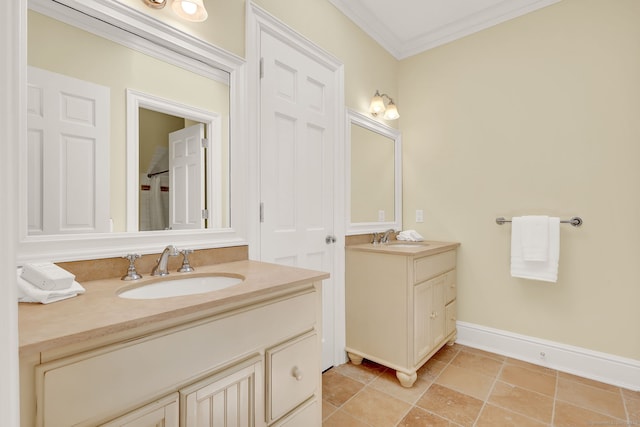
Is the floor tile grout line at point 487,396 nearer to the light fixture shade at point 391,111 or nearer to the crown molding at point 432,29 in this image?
the light fixture shade at point 391,111

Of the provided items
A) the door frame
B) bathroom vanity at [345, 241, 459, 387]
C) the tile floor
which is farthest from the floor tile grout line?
the door frame

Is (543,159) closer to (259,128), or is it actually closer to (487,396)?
(487,396)

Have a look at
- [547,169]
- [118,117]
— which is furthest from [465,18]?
[118,117]

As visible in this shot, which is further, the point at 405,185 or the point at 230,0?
the point at 405,185

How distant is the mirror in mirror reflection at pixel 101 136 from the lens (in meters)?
1.01

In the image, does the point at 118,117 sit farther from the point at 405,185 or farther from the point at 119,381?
the point at 405,185

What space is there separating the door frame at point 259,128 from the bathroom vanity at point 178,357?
548 millimetres

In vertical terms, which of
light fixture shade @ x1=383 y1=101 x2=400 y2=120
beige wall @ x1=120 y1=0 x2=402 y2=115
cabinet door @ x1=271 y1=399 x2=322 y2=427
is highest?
beige wall @ x1=120 y1=0 x2=402 y2=115

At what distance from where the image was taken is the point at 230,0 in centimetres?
150

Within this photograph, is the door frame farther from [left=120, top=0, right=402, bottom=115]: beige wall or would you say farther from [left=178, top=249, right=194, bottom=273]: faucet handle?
[left=178, top=249, right=194, bottom=273]: faucet handle

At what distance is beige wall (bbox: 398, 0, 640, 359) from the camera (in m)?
1.92

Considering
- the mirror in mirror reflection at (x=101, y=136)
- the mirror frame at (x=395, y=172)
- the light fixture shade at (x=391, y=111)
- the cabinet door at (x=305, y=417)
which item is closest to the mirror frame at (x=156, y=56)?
the mirror in mirror reflection at (x=101, y=136)

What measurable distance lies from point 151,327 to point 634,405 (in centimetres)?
246

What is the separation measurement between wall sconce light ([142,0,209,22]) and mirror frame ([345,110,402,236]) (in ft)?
3.89
